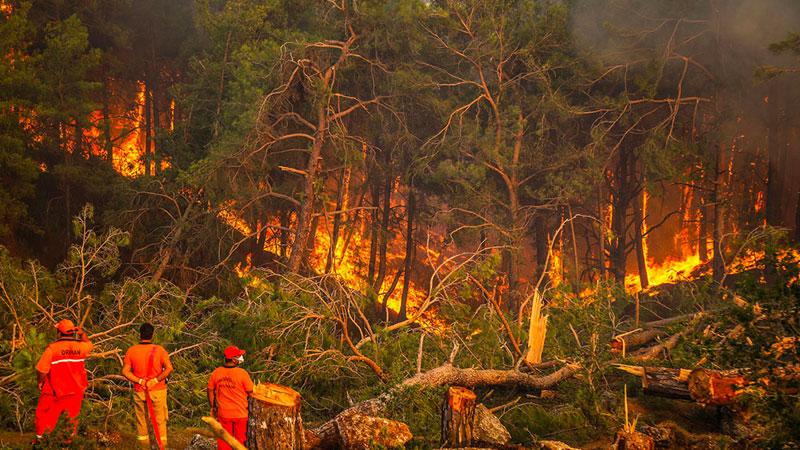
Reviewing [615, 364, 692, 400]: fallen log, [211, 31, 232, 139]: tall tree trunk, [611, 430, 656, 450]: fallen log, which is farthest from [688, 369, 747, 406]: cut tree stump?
[211, 31, 232, 139]: tall tree trunk

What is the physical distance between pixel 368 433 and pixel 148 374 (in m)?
2.39

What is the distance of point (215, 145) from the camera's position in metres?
20.4

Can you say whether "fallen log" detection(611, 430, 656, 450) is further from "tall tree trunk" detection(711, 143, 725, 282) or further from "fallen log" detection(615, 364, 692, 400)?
"tall tree trunk" detection(711, 143, 725, 282)

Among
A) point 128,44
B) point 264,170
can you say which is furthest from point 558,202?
point 128,44

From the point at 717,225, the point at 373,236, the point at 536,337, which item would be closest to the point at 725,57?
the point at 717,225

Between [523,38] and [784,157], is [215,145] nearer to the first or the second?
[523,38]

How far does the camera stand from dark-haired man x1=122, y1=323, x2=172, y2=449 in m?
7.94

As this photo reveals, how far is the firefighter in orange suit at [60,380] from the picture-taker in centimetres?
793

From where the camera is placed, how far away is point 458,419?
777cm

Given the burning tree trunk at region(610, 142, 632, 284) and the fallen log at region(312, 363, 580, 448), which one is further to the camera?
the burning tree trunk at region(610, 142, 632, 284)

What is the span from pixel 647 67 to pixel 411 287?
1474 cm

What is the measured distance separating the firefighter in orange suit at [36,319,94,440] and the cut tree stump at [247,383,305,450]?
6.73ft

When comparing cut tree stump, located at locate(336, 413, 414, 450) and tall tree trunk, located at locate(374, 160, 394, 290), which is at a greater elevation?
tall tree trunk, located at locate(374, 160, 394, 290)

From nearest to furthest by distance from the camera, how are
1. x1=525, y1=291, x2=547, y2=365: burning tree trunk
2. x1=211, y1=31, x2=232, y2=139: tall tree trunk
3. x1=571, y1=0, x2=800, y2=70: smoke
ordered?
1. x1=525, y1=291, x2=547, y2=365: burning tree trunk
2. x1=571, y1=0, x2=800, y2=70: smoke
3. x1=211, y1=31, x2=232, y2=139: tall tree trunk
